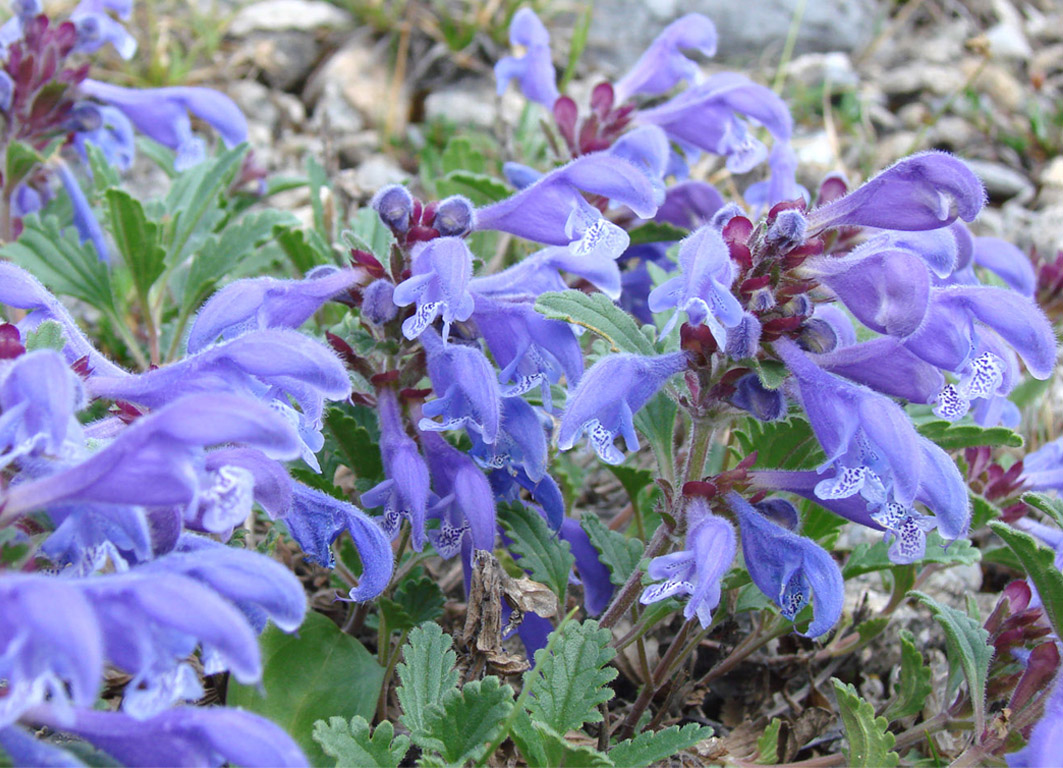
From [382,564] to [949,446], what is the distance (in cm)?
136

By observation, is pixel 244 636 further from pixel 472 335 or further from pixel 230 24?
pixel 230 24

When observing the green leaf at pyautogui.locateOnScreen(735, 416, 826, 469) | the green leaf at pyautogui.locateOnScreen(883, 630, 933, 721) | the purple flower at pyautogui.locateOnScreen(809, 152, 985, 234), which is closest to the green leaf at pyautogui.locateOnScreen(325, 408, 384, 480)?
the green leaf at pyautogui.locateOnScreen(735, 416, 826, 469)

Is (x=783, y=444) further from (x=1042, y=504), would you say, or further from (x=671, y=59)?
(x=671, y=59)

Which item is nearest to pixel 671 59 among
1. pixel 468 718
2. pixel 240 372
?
pixel 240 372

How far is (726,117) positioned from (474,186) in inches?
34.8

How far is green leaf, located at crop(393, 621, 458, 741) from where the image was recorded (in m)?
1.89

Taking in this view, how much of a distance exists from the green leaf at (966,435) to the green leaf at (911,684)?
1.55ft

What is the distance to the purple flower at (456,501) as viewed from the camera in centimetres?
220

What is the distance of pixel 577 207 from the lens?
7.70 ft

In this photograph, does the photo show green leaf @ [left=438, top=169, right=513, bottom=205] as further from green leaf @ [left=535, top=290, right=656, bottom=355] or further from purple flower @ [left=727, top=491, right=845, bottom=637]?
purple flower @ [left=727, top=491, right=845, bottom=637]

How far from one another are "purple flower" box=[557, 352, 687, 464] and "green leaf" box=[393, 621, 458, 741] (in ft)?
1.54

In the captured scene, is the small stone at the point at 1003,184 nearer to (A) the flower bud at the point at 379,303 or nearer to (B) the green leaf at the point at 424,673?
(A) the flower bud at the point at 379,303

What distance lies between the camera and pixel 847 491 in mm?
1870

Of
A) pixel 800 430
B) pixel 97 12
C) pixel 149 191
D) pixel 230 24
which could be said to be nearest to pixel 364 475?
pixel 800 430
